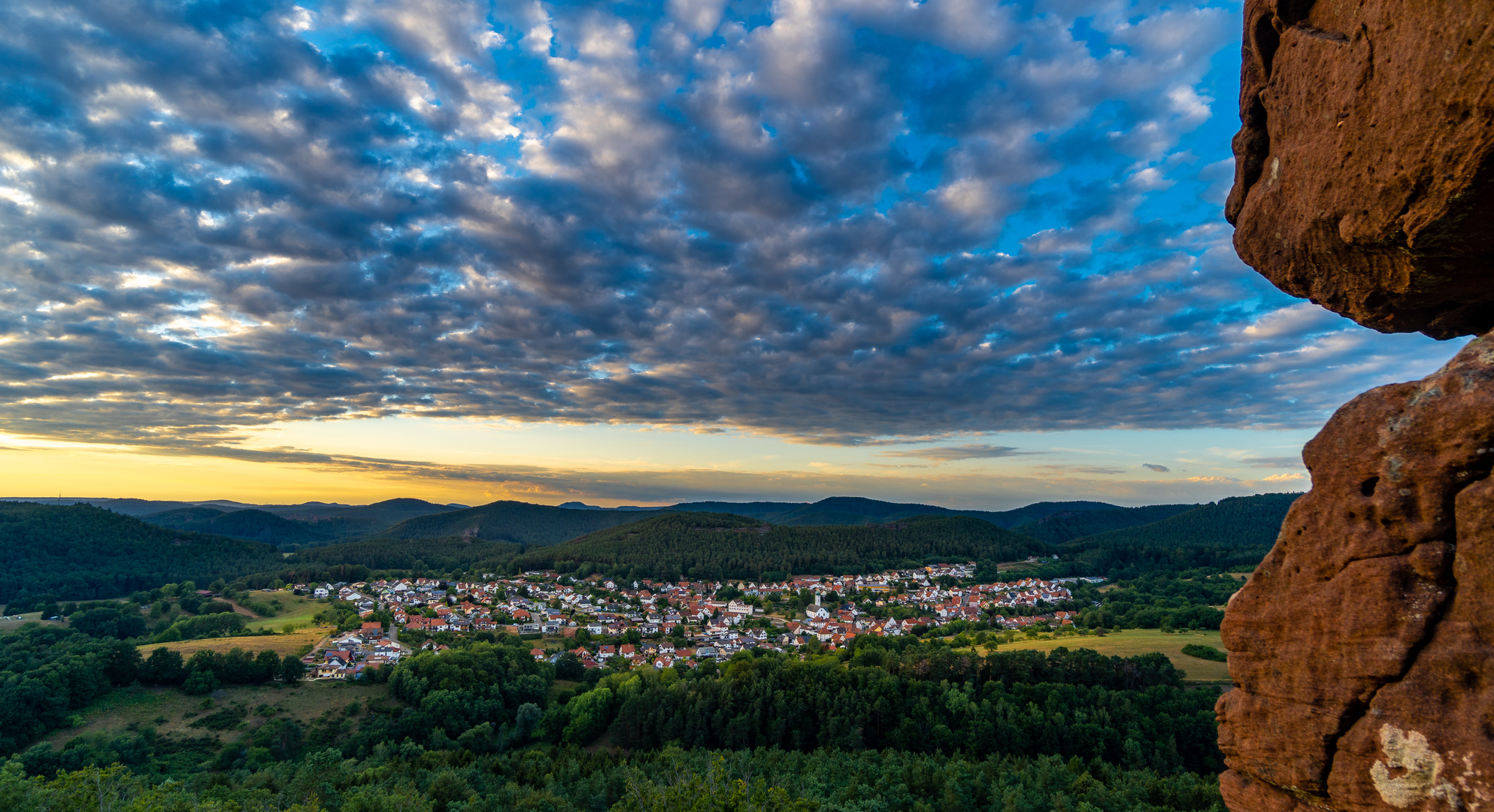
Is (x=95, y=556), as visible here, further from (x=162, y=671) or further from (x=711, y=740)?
(x=711, y=740)

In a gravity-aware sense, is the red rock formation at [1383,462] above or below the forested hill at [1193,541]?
above

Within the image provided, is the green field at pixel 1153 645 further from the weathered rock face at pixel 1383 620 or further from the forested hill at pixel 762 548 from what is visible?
Result: the forested hill at pixel 762 548

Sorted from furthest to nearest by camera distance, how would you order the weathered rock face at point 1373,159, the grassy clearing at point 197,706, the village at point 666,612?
1. the village at point 666,612
2. the grassy clearing at point 197,706
3. the weathered rock face at point 1373,159

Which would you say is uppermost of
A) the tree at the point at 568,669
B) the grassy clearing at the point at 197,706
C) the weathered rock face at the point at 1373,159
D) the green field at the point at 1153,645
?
the weathered rock face at the point at 1373,159

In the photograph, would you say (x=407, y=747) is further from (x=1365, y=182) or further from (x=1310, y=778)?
(x=1365, y=182)

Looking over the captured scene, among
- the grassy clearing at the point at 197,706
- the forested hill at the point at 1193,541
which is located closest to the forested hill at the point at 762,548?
the forested hill at the point at 1193,541

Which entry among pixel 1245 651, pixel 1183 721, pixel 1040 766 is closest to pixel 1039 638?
pixel 1183 721
